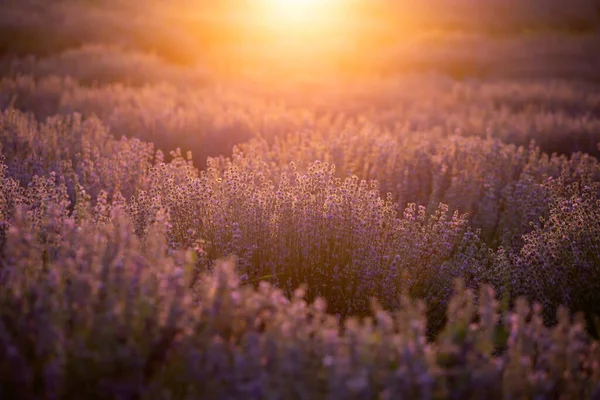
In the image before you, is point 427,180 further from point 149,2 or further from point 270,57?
point 149,2

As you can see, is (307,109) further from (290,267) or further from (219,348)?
(219,348)

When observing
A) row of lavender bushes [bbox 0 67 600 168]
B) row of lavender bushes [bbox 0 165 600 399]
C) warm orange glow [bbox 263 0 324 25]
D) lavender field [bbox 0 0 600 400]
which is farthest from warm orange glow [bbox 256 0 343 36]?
row of lavender bushes [bbox 0 165 600 399]

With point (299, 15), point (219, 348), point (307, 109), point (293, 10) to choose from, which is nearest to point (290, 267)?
point (219, 348)

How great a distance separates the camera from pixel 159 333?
2111 mm

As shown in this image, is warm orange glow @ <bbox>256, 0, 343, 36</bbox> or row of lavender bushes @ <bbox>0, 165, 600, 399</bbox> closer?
row of lavender bushes @ <bbox>0, 165, 600, 399</bbox>

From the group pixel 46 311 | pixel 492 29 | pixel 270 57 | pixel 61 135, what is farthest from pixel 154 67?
pixel 492 29

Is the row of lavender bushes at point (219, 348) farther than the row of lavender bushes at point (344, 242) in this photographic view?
No

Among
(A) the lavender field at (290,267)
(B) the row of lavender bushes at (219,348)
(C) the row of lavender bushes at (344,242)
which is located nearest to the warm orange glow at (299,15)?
(A) the lavender field at (290,267)

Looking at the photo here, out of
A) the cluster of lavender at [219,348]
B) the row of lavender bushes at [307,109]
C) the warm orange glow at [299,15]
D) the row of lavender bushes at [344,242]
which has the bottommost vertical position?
the cluster of lavender at [219,348]

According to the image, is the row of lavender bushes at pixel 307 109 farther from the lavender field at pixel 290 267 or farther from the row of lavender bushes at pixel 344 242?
the row of lavender bushes at pixel 344 242

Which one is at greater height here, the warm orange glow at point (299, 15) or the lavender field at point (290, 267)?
the warm orange glow at point (299, 15)

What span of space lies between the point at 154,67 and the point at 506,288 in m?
12.6

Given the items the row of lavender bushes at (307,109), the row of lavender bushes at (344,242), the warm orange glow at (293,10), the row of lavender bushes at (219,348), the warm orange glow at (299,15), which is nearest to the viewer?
the row of lavender bushes at (219,348)

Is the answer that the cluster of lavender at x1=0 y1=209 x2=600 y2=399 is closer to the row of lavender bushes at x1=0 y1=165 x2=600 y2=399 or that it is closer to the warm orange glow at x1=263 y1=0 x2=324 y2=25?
the row of lavender bushes at x1=0 y1=165 x2=600 y2=399
